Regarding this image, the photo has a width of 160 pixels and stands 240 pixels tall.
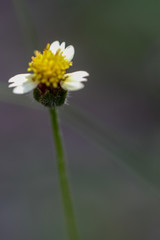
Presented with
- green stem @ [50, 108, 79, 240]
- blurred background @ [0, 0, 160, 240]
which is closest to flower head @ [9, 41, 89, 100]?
green stem @ [50, 108, 79, 240]

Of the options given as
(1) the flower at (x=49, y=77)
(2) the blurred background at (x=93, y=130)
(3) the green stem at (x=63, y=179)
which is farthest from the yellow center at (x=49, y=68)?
(2) the blurred background at (x=93, y=130)

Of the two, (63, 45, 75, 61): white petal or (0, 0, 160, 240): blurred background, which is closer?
(63, 45, 75, 61): white petal

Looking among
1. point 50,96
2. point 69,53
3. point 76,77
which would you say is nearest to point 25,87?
point 50,96

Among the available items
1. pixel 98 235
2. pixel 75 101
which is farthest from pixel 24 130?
pixel 98 235

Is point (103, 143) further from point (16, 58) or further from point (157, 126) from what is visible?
point (16, 58)

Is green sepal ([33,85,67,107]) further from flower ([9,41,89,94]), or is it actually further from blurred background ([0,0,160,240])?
blurred background ([0,0,160,240])

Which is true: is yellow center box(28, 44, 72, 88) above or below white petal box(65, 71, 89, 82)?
above

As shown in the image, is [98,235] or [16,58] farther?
[16,58]

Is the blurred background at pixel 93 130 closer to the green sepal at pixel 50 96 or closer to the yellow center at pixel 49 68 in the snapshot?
the yellow center at pixel 49 68
